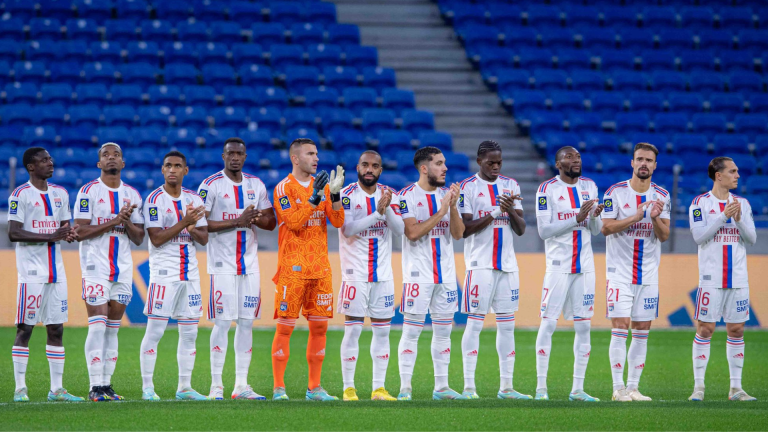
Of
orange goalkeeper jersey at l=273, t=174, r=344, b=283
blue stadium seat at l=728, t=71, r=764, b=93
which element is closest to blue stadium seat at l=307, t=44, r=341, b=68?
blue stadium seat at l=728, t=71, r=764, b=93

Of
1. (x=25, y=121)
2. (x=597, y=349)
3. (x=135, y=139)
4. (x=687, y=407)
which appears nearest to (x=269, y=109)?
(x=135, y=139)

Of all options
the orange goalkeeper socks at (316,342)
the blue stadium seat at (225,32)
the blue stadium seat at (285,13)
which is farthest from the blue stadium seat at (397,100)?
the orange goalkeeper socks at (316,342)

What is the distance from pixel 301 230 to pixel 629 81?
1511 cm

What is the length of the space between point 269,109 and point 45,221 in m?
10.7

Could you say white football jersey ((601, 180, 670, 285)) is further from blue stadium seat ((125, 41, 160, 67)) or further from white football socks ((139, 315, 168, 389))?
blue stadium seat ((125, 41, 160, 67))

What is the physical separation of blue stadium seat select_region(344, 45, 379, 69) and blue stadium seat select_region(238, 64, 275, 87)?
214 cm

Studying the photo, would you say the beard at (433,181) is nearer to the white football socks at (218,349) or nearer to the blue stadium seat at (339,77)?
the white football socks at (218,349)

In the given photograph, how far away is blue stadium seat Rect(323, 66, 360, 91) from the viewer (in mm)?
20359

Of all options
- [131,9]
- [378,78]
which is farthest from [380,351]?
[131,9]

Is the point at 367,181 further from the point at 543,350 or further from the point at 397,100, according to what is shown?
the point at 397,100

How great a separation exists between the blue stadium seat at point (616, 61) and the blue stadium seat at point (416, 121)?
215 inches

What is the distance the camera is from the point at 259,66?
20.1 meters

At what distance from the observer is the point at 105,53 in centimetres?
1983

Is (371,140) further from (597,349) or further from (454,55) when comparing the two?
(597,349)
